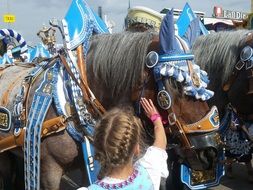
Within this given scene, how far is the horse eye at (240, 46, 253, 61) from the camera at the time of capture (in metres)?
3.29

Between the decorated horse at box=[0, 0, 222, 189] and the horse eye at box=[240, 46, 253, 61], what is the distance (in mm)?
984

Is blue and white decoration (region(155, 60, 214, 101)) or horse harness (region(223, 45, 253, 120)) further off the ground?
blue and white decoration (region(155, 60, 214, 101))

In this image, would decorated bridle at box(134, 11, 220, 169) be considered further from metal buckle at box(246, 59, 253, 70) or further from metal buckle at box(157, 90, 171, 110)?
metal buckle at box(246, 59, 253, 70)

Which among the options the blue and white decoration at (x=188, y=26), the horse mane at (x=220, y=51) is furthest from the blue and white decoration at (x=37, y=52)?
the horse mane at (x=220, y=51)

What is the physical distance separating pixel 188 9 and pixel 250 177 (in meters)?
2.19

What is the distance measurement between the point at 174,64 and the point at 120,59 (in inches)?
14.7

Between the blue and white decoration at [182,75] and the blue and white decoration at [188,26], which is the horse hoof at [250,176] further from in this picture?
the blue and white decoration at [182,75]

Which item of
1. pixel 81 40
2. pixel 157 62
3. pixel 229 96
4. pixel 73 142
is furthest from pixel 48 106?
pixel 229 96

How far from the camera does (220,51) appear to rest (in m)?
3.57

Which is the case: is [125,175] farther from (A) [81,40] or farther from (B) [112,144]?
(A) [81,40]

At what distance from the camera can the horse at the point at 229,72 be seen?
3389 millimetres

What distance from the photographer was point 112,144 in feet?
5.18

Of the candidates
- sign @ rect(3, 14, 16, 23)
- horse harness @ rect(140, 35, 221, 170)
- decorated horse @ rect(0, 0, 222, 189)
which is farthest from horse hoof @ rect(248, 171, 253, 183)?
sign @ rect(3, 14, 16, 23)

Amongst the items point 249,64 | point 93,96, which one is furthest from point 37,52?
point 93,96
